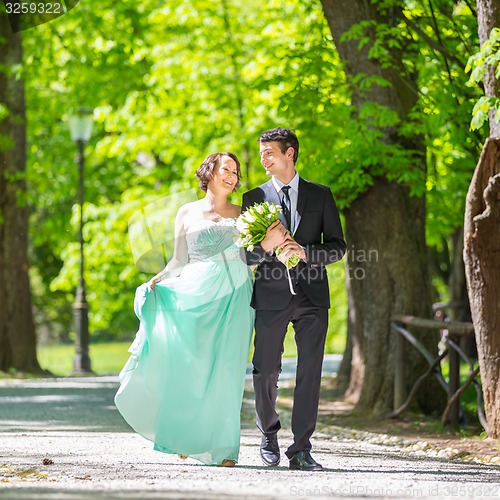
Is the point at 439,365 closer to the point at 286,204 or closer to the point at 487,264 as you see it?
the point at 487,264

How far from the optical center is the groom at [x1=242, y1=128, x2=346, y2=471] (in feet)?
26.6

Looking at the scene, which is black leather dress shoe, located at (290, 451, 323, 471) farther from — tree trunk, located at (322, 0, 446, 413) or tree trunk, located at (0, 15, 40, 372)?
tree trunk, located at (0, 15, 40, 372)

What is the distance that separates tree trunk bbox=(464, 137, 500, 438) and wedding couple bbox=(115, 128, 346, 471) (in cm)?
234

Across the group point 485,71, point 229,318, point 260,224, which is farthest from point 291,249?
point 485,71

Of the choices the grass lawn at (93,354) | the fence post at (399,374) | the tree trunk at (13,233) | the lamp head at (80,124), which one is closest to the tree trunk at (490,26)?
the fence post at (399,374)

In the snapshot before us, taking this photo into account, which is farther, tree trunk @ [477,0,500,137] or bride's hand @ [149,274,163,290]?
tree trunk @ [477,0,500,137]

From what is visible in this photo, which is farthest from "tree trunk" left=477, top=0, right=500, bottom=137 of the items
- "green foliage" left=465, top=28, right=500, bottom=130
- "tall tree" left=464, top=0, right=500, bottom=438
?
"green foliage" left=465, top=28, right=500, bottom=130

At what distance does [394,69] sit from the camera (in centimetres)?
1322

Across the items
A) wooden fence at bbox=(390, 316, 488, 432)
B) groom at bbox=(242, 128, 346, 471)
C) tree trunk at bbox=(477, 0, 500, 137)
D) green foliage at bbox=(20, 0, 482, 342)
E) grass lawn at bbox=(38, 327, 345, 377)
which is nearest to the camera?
groom at bbox=(242, 128, 346, 471)

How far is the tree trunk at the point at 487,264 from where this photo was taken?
Answer: 10.2 meters

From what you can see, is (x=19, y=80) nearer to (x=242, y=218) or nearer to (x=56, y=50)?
(x=56, y=50)

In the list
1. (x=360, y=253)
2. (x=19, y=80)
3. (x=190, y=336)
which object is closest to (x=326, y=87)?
(x=360, y=253)

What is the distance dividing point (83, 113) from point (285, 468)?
1513 centimetres

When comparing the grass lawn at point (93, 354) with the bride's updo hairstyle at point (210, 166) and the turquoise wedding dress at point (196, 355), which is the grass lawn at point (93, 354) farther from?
the bride's updo hairstyle at point (210, 166)
